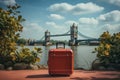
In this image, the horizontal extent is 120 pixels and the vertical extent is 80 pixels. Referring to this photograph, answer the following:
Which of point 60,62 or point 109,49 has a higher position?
point 109,49

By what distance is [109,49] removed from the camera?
14.6 m

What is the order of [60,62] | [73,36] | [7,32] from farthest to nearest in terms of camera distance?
[73,36]
[7,32]
[60,62]

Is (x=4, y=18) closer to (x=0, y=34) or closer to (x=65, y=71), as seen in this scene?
(x=0, y=34)

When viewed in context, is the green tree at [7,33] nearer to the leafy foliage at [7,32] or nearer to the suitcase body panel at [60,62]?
the leafy foliage at [7,32]

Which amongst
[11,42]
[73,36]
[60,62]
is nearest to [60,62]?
[60,62]

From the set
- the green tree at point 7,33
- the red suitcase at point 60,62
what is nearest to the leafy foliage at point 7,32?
the green tree at point 7,33

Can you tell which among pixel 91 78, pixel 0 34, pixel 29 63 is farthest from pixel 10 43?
pixel 91 78

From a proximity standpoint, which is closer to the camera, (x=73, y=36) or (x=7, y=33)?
(x=7, y=33)

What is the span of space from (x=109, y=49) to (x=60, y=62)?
542 centimetres

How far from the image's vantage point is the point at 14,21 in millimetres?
14148

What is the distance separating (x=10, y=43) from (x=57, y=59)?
494 cm

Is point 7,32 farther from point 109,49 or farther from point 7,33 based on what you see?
point 109,49

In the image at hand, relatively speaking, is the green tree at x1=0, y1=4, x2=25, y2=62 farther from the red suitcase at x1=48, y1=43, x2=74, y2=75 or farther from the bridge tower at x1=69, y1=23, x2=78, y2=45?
the bridge tower at x1=69, y1=23, x2=78, y2=45

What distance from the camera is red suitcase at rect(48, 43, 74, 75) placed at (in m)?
9.93
